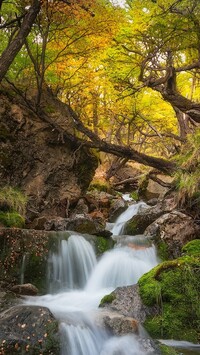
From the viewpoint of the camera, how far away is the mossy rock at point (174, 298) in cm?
556

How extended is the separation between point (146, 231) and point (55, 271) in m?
3.37

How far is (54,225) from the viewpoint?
9555 millimetres

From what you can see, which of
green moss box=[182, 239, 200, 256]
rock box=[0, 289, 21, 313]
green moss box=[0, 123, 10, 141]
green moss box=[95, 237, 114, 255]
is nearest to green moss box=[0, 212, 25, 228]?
green moss box=[95, 237, 114, 255]

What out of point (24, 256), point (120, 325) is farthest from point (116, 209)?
point (120, 325)

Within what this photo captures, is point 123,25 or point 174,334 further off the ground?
point 123,25

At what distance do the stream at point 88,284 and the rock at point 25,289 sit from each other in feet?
0.57

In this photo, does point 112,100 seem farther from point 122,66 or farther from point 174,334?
point 174,334

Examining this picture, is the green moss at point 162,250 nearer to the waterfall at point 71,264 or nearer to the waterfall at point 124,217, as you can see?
the waterfall at point 71,264

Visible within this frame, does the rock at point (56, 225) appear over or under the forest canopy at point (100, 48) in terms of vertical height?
under

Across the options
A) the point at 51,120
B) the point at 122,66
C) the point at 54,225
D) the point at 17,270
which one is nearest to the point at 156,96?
the point at 122,66

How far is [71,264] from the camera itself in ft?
25.9

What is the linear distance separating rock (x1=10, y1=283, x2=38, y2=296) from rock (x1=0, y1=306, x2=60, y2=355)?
1625mm

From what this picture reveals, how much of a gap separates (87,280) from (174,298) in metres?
2.52

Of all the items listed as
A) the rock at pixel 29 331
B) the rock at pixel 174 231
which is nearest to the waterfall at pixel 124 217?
the rock at pixel 174 231
